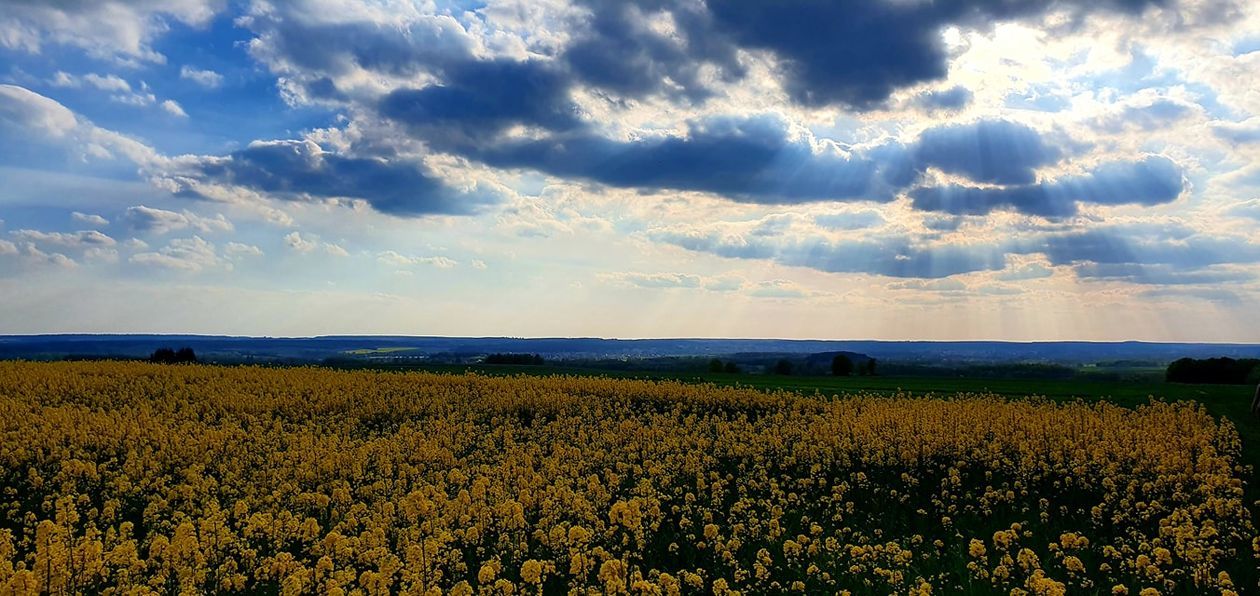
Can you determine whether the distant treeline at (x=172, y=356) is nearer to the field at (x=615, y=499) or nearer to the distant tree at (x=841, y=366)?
the field at (x=615, y=499)

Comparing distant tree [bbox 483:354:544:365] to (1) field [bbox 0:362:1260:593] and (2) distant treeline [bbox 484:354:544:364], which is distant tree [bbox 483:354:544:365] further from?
(1) field [bbox 0:362:1260:593]

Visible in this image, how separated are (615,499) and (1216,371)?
4551 centimetres

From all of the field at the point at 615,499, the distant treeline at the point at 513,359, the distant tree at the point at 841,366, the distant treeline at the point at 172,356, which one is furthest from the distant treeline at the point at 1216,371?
the distant treeline at the point at 172,356

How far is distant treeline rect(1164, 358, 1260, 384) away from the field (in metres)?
22.7

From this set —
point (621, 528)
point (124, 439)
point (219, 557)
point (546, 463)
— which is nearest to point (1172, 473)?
point (621, 528)

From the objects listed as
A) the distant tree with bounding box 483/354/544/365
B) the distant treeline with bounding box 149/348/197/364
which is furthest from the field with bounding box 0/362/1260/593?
the distant tree with bounding box 483/354/544/365

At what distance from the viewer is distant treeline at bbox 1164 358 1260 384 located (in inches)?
1711

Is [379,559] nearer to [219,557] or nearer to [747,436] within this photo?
[219,557]

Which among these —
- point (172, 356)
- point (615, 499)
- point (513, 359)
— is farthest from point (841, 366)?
point (172, 356)

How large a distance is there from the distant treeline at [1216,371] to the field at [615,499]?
22.7m

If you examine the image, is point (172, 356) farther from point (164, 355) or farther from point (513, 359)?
point (513, 359)

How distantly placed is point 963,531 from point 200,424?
57.7 feet

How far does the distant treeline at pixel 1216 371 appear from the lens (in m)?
43.5

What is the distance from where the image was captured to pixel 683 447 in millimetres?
17625
